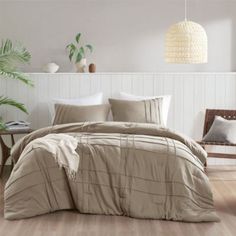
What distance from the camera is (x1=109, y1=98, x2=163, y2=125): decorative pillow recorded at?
6.84 m

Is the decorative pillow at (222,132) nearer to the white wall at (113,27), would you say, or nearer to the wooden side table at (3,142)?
the white wall at (113,27)

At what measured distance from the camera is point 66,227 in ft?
15.8

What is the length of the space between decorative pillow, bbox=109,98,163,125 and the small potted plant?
0.79 meters

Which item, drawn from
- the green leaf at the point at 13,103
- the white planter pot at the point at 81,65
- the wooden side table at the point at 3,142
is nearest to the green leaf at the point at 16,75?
the green leaf at the point at 13,103

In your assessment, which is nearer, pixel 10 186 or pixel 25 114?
pixel 10 186

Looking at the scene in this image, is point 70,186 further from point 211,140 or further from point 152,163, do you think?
point 211,140

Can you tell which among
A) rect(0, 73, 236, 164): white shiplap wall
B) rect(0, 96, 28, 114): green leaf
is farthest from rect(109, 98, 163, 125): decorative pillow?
rect(0, 96, 28, 114): green leaf

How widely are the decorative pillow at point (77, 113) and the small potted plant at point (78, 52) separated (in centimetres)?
78

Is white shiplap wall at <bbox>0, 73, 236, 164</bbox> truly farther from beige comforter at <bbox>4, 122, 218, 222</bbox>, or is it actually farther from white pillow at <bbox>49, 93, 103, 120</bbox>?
beige comforter at <bbox>4, 122, 218, 222</bbox>

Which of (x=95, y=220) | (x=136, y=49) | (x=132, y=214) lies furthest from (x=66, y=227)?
(x=136, y=49)

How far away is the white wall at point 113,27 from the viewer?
7.58 m

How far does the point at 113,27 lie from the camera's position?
7633 mm

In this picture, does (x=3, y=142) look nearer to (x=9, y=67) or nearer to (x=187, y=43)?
(x=9, y=67)

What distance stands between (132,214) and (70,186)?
1.94 ft
